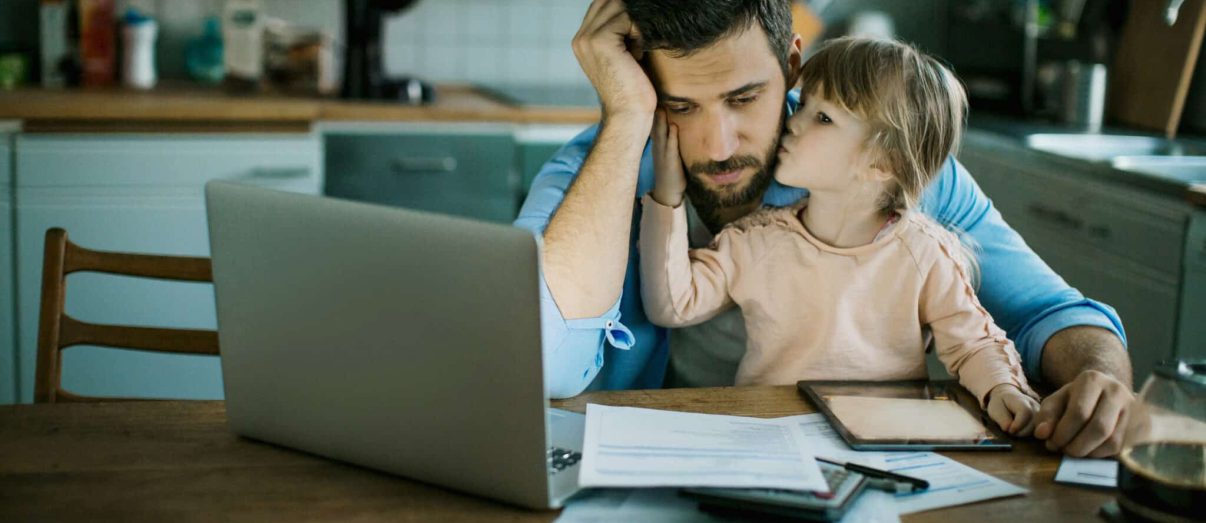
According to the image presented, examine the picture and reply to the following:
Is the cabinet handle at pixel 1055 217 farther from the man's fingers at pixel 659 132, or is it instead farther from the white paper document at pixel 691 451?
the white paper document at pixel 691 451

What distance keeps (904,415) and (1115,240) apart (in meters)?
1.61

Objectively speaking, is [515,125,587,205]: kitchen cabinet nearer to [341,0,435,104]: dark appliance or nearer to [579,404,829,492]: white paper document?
[341,0,435,104]: dark appliance

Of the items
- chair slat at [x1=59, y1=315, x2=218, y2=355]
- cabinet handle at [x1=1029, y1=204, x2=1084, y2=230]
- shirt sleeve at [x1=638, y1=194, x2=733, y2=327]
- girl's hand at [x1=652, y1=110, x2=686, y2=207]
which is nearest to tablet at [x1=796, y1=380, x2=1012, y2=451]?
shirt sleeve at [x1=638, y1=194, x2=733, y2=327]

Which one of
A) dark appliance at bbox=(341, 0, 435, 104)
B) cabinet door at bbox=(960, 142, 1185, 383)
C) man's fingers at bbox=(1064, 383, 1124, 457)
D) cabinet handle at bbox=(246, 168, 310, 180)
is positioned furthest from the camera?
dark appliance at bbox=(341, 0, 435, 104)

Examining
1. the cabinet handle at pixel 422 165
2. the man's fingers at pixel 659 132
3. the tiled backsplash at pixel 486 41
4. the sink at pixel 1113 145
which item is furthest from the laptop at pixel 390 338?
the tiled backsplash at pixel 486 41

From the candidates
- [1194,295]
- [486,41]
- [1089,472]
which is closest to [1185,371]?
[1089,472]

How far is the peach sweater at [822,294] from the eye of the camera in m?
1.54

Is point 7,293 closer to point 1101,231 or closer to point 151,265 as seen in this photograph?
point 151,265

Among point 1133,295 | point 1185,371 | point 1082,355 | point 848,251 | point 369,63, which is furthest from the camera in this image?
point 369,63

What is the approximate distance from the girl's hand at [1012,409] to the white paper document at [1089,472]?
0.07m

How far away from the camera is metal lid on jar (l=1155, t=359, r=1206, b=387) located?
3.29 ft

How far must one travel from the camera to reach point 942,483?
3.69ft

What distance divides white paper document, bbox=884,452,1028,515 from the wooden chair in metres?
0.94

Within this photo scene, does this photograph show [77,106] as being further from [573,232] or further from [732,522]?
[732,522]
